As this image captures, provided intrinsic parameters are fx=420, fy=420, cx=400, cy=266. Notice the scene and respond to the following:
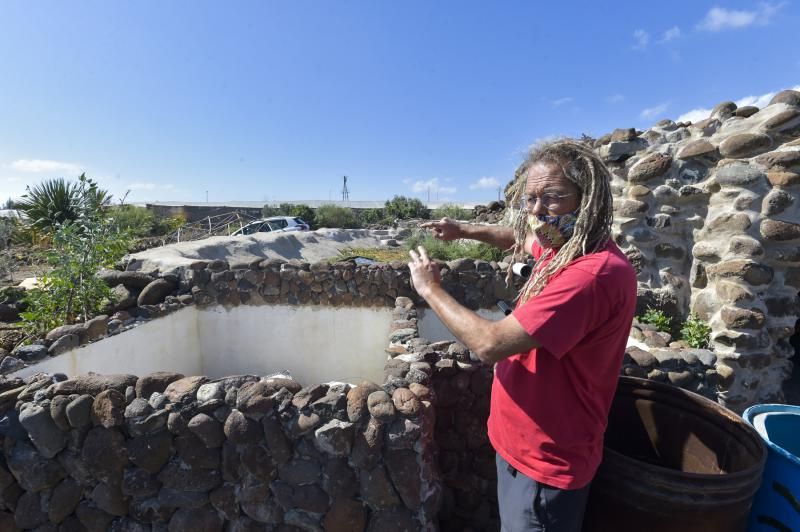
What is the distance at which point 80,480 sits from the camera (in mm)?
2090

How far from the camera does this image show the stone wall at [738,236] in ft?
10.3

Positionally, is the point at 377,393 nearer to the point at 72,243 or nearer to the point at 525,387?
the point at 525,387

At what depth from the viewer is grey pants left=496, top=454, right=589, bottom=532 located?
1360 millimetres

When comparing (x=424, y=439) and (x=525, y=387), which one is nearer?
(x=525, y=387)

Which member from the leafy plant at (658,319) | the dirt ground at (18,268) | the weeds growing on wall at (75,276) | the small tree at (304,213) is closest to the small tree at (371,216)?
the small tree at (304,213)

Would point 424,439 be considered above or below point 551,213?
below

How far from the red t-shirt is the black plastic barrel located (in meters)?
0.21

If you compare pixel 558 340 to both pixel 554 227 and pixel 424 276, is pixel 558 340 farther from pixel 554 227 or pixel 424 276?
pixel 424 276

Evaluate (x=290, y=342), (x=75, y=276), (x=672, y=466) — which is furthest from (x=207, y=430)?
(x=290, y=342)

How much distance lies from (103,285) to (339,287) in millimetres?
2381

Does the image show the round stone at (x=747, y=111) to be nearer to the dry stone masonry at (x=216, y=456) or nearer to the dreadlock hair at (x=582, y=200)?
the dreadlock hair at (x=582, y=200)

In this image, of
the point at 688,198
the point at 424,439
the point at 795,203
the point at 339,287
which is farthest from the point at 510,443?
the point at 339,287

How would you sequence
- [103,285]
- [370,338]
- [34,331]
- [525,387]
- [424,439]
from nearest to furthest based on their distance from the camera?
[525,387]
[424,439]
[34,331]
[103,285]
[370,338]

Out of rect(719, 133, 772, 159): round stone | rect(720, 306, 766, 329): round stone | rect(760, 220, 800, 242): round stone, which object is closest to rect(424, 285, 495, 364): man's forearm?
rect(720, 306, 766, 329): round stone
